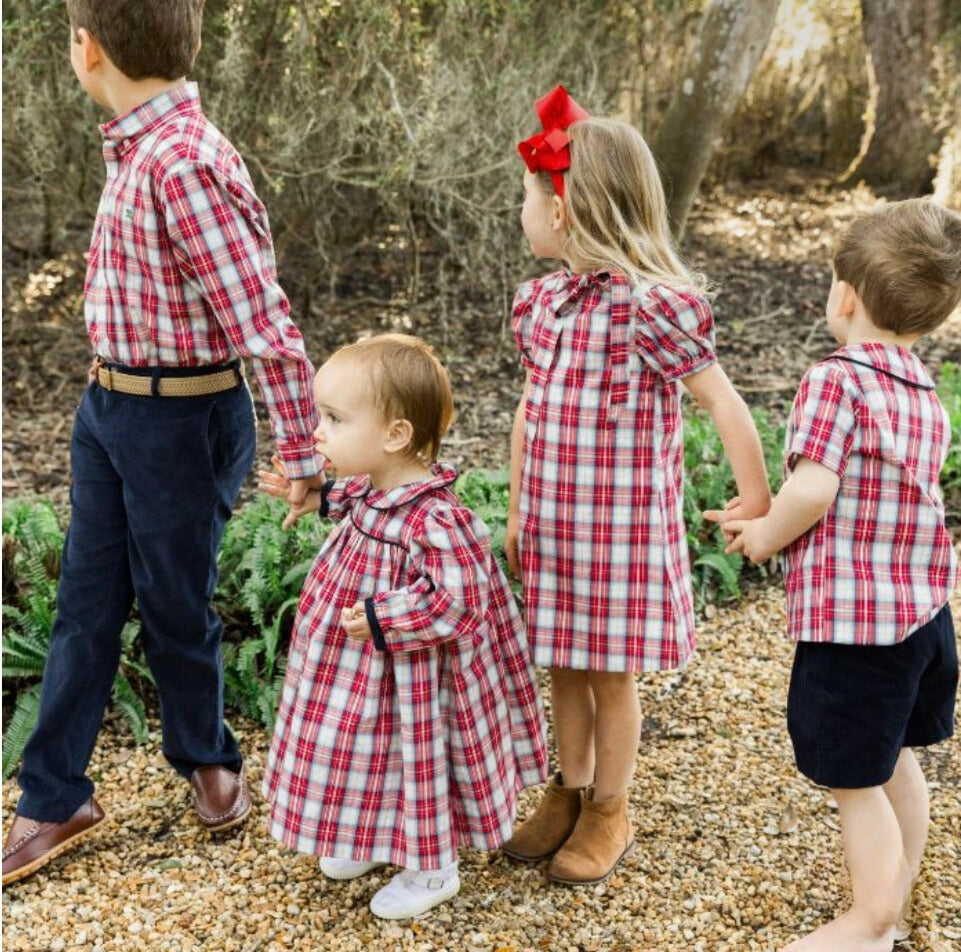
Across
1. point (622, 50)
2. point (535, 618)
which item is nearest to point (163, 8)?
point (535, 618)

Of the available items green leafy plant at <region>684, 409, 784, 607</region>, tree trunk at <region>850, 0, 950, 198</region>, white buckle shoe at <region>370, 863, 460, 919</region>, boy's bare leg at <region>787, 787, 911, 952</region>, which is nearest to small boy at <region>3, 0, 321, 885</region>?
white buckle shoe at <region>370, 863, 460, 919</region>

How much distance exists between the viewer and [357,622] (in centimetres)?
240

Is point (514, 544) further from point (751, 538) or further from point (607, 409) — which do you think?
point (751, 538)

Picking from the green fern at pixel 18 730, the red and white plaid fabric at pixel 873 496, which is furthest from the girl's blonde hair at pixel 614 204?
the green fern at pixel 18 730

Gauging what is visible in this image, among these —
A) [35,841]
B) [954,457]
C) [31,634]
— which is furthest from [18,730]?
[954,457]

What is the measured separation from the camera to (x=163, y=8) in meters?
2.45

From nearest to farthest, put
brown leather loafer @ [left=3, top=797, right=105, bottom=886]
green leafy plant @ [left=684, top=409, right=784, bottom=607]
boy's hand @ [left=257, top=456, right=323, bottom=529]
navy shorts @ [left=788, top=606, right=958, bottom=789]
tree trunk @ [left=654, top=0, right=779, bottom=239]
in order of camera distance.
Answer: navy shorts @ [left=788, top=606, right=958, bottom=789]
boy's hand @ [left=257, top=456, right=323, bottom=529]
brown leather loafer @ [left=3, top=797, right=105, bottom=886]
green leafy plant @ [left=684, top=409, right=784, bottom=607]
tree trunk @ [left=654, top=0, right=779, bottom=239]

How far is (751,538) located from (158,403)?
50.0 inches

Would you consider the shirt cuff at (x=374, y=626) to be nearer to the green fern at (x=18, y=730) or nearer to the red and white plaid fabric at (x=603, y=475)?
the red and white plaid fabric at (x=603, y=475)

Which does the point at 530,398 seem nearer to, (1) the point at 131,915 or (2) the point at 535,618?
(2) the point at 535,618

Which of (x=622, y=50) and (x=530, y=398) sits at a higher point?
(x=622, y=50)

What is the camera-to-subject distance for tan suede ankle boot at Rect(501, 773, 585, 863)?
2873 millimetres

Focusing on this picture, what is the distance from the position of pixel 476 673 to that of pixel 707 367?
79 centimetres

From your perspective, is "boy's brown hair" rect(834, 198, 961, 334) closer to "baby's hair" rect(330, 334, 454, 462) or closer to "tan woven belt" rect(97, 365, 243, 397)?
"baby's hair" rect(330, 334, 454, 462)
